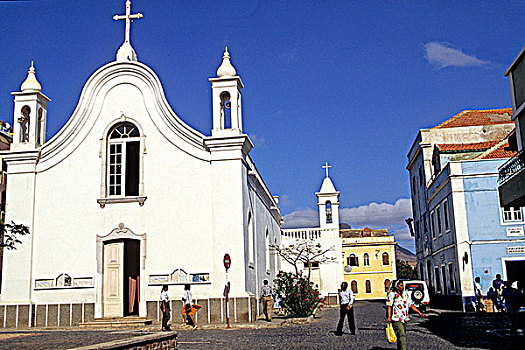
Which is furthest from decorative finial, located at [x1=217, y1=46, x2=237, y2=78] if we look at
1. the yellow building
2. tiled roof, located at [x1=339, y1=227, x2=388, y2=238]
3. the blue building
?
tiled roof, located at [x1=339, y1=227, x2=388, y2=238]

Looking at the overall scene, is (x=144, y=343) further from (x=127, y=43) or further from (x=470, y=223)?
(x=470, y=223)

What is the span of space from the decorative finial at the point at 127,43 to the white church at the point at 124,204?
4.11 feet

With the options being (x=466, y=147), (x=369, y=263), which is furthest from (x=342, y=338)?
(x=369, y=263)

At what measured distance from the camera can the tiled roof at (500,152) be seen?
25697 mm

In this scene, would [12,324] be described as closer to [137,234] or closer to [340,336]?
[137,234]

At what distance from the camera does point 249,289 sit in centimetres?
1994

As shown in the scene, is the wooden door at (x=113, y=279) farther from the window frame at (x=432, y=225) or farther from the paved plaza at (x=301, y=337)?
the window frame at (x=432, y=225)

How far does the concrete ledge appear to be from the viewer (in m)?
8.54

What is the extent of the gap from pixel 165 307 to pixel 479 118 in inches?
938

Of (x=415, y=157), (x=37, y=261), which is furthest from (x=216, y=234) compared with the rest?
(x=415, y=157)

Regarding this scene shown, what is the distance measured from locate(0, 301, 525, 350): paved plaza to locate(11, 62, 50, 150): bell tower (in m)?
8.04

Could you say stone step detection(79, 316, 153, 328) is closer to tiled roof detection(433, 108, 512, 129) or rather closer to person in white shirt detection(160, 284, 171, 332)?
person in white shirt detection(160, 284, 171, 332)

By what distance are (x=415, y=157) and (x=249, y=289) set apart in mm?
19638

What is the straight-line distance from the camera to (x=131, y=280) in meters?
21.4
